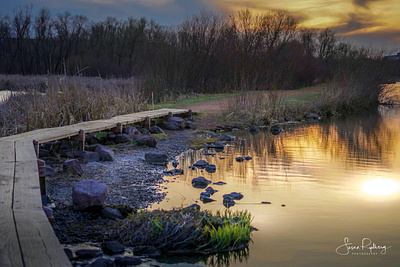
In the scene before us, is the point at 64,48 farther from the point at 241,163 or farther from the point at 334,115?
the point at 241,163

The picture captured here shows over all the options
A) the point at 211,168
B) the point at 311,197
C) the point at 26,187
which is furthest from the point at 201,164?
the point at 26,187

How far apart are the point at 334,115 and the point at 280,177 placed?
11.3m

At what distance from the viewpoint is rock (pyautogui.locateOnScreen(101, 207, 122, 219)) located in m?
4.49

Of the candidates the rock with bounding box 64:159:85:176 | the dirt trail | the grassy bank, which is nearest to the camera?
the grassy bank

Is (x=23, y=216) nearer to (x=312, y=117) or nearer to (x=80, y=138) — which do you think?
(x=80, y=138)

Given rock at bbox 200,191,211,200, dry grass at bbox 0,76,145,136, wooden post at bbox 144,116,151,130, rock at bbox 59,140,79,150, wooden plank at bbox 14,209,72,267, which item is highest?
dry grass at bbox 0,76,145,136

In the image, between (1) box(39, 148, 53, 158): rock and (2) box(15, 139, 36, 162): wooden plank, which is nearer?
(2) box(15, 139, 36, 162): wooden plank

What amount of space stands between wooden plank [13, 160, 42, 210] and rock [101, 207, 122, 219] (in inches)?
30.0

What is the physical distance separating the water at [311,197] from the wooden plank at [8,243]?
153 cm

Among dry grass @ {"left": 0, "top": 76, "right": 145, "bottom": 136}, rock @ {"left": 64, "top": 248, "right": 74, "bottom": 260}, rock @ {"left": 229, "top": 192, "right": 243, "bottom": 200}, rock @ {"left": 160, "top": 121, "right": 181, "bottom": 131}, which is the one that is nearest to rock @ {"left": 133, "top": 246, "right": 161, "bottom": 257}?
rock @ {"left": 64, "top": 248, "right": 74, "bottom": 260}

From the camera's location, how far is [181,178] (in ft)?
21.5

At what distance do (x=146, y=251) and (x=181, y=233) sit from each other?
13.4 inches

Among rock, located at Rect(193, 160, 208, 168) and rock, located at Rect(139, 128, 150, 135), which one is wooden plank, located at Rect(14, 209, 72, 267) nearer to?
rock, located at Rect(193, 160, 208, 168)

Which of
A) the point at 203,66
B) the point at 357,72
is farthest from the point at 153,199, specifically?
the point at 203,66
